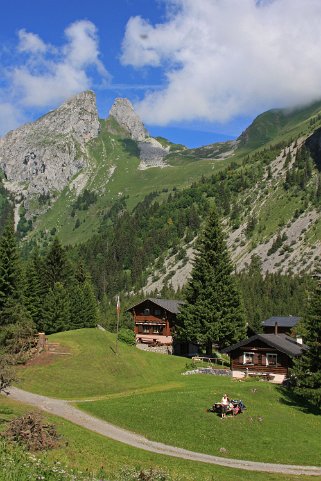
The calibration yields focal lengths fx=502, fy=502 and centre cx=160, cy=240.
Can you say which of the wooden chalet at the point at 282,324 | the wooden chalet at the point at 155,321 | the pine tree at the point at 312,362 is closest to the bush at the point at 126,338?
the wooden chalet at the point at 155,321

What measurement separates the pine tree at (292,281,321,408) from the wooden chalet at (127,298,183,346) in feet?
131

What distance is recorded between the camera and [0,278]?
2751 inches

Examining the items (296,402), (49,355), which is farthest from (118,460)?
(49,355)

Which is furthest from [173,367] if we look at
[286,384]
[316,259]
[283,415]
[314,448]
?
[316,259]

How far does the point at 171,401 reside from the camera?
137ft

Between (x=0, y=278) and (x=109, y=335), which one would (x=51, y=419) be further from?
(x=0, y=278)

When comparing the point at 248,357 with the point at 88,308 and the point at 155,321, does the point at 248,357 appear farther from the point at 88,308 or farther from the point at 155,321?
the point at 88,308

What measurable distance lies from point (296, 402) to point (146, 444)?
21.0 metres

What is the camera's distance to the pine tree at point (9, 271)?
230 feet

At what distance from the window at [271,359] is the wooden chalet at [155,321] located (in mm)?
28000

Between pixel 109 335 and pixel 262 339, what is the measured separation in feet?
66.9

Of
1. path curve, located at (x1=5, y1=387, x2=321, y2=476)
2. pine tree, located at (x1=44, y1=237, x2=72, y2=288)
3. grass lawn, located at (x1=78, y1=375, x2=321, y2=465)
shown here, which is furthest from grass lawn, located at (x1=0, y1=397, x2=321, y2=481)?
pine tree, located at (x1=44, y1=237, x2=72, y2=288)

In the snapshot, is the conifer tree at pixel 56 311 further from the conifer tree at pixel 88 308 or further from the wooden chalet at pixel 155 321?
the wooden chalet at pixel 155 321

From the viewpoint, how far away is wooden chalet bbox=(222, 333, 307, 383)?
60156mm
